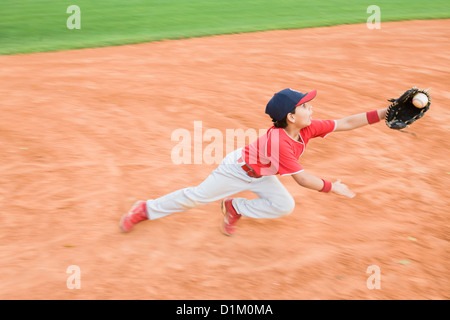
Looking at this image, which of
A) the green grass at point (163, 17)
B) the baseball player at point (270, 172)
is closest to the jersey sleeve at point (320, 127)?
the baseball player at point (270, 172)

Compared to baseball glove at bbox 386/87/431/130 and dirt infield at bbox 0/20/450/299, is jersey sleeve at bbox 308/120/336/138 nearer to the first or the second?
baseball glove at bbox 386/87/431/130

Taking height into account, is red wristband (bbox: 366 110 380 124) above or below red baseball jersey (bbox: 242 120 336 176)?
above

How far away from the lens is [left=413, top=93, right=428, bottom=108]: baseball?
4184mm

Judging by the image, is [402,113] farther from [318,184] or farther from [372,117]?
[318,184]

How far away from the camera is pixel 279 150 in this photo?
4.17 meters

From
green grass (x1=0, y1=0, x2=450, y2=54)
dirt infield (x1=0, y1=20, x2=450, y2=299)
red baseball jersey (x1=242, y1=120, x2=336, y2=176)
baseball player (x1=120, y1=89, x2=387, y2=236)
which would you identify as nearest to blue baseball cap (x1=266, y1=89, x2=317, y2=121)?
baseball player (x1=120, y1=89, x2=387, y2=236)


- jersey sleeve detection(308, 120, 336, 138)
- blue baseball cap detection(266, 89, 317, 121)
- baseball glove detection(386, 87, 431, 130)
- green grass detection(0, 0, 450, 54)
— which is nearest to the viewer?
blue baseball cap detection(266, 89, 317, 121)

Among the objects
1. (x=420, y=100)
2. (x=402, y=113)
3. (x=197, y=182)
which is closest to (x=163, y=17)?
(x=197, y=182)

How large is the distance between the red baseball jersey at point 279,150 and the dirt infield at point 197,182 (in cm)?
87

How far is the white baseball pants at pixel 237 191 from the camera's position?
455 cm

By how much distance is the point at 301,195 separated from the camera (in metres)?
5.67

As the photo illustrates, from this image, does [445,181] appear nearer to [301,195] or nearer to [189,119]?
[301,195]

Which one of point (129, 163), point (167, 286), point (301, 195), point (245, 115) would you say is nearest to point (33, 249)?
point (167, 286)

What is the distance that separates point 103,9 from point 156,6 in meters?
1.72
